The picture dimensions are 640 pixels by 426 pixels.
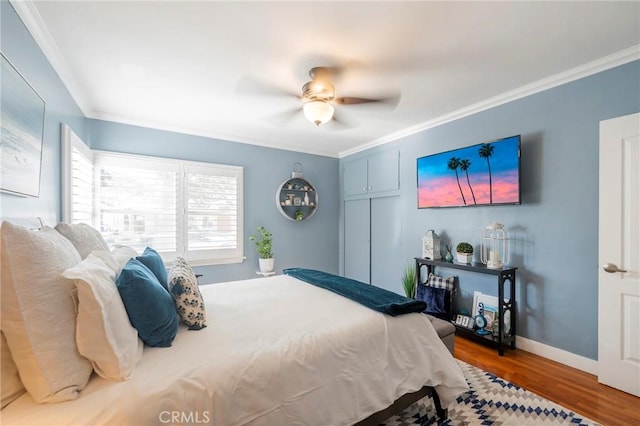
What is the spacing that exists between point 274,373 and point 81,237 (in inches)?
56.6

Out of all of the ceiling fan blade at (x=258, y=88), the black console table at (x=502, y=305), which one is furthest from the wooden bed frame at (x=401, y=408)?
the ceiling fan blade at (x=258, y=88)

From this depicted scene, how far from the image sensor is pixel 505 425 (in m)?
1.78

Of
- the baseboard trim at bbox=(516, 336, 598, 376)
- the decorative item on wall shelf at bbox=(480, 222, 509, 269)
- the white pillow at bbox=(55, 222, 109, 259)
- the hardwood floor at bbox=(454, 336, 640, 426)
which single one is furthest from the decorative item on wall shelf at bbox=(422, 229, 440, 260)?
the white pillow at bbox=(55, 222, 109, 259)

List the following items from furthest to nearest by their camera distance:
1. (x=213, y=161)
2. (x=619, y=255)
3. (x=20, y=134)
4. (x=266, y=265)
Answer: (x=266, y=265), (x=213, y=161), (x=619, y=255), (x=20, y=134)

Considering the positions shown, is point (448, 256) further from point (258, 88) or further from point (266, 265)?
point (258, 88)

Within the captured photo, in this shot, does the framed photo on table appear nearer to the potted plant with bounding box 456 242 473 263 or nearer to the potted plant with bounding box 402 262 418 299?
the potted plant with bounding box 456 242 473 263

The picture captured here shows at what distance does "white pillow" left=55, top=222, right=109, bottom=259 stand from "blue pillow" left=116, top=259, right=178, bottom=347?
52 centimetres

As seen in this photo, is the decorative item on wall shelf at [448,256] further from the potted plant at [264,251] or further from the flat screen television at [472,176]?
the potted plant at [264,251]

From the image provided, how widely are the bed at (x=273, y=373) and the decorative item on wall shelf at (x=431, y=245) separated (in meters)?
1.79

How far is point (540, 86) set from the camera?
2.66 metres

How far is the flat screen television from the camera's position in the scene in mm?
2779

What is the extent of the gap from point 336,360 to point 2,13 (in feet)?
8.07

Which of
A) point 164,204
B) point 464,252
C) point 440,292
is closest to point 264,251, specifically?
point 164,204

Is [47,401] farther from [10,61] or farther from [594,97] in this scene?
[594,97]
